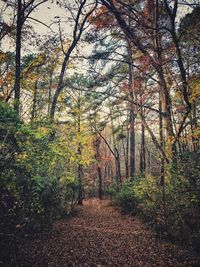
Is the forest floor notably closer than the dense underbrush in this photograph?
No

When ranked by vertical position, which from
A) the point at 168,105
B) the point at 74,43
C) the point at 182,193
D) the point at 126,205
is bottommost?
the point at 126,205

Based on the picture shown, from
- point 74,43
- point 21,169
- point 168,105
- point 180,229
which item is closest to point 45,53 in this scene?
point 74,43

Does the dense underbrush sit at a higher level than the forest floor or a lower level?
higher

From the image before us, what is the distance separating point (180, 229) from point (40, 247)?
3.91 metres

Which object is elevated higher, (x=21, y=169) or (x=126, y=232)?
(x=21, y=169)

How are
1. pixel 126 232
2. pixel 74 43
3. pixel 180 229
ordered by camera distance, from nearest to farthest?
pixel 180 229, pixel 126 232, pixel 74 43

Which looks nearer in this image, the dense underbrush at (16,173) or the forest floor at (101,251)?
the dense underbrush at (16,173)

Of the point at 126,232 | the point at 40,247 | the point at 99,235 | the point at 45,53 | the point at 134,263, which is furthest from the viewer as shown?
the point at 45,53

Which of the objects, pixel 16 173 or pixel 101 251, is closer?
pixel 16 173

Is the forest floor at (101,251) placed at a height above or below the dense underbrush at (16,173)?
below

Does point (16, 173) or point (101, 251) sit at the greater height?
point (16, 173)

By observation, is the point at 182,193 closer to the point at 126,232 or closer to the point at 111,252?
the point at 111,252

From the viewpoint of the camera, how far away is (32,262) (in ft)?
14.0

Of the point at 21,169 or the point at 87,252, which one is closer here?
the point at 21,169
